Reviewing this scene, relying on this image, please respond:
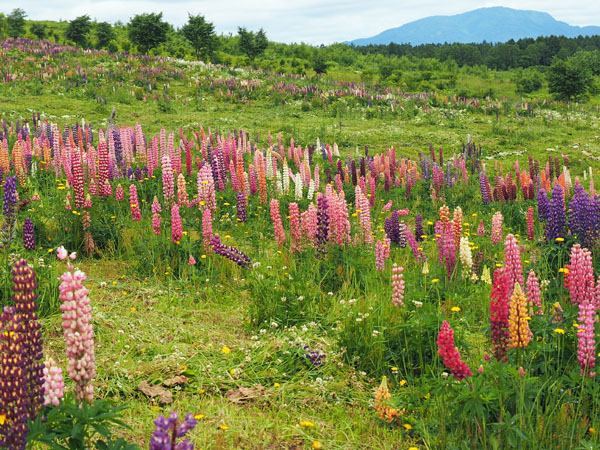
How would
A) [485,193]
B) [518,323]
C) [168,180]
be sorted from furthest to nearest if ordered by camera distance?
[485,193], [168,180], [518,323]

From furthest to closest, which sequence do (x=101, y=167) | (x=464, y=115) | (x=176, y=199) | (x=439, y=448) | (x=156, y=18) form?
(x=156, y=18), (x=464, y=115), (x=176, y=199), (x=101, y=167), (x=439, y=448)

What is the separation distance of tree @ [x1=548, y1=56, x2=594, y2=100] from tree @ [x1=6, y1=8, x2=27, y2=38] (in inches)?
1585

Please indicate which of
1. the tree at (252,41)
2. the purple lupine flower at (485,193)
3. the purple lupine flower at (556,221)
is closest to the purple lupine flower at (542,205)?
the purple lupine flower at (556,221)

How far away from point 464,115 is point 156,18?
2271 centimetres

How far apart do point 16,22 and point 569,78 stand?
42361 millimetres

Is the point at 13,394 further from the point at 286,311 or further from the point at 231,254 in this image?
the point at 231,254

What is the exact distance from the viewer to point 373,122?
67.3 feet

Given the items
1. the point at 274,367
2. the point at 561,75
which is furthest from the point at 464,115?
the point at 274,367

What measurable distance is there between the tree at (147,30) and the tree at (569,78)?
2413cm

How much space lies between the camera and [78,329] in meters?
2.82

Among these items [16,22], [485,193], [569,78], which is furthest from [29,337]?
[16,22]

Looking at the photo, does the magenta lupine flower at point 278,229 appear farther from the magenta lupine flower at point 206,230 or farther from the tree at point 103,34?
the tree at point 103,34

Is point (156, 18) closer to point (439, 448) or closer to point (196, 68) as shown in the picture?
point (196, 68)

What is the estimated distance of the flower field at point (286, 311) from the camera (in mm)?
3152
